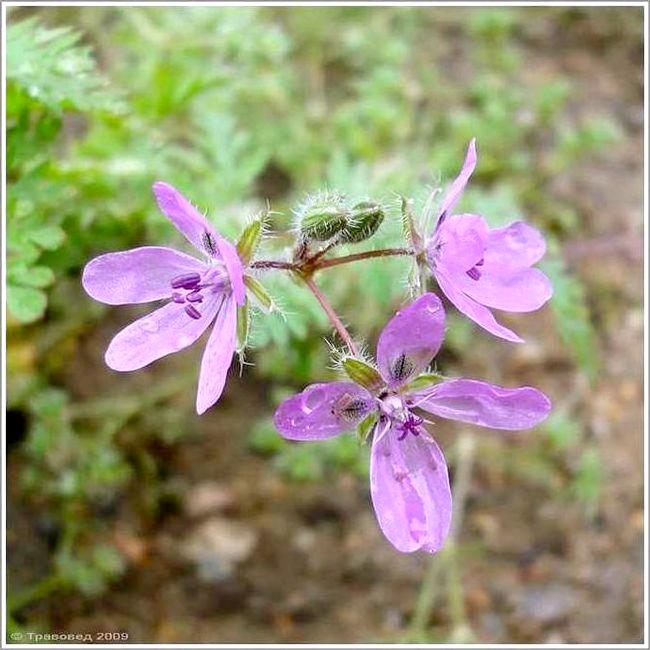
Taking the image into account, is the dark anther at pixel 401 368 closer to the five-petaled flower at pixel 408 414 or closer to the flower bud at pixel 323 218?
the five-petaled flower at pixel 408 414

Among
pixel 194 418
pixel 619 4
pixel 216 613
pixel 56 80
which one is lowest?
pixel 216 613

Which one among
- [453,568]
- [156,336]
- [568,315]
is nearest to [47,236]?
[156,336]

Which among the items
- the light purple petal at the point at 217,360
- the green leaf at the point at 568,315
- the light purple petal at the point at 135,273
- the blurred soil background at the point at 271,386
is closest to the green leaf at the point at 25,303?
the blurred soil background at the point at 271,386

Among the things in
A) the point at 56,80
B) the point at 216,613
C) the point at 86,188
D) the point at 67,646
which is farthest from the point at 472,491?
the point at 56,80

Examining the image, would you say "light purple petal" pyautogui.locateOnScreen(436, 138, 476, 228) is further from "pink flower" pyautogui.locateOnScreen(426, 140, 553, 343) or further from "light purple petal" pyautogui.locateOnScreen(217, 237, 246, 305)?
"light purple petal" pyautogui.locateOnScreen(217, 237, 246, 305)

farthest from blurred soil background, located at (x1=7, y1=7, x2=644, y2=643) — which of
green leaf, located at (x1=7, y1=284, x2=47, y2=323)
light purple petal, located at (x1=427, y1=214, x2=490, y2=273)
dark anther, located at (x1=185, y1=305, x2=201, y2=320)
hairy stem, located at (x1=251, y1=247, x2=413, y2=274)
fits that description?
light purple petal, located at (x1=427, y1=214, x2=490, y2=273)

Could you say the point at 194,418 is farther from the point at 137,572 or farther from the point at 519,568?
the point at 519,568

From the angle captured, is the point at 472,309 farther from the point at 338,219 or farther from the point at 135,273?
the point at 135,273
